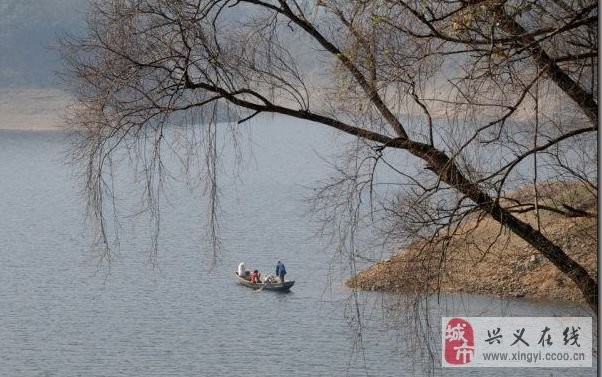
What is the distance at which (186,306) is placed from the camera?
20672 millimetres

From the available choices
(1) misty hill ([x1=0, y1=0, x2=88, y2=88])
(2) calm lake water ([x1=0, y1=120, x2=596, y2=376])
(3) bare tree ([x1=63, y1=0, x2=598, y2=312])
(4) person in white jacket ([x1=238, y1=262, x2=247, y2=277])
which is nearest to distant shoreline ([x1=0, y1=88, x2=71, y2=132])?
(1) misty hill ([x1=0, y1=0, x2=88, y2=88])

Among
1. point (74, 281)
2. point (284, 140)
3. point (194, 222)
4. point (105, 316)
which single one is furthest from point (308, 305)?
point (284, 140)

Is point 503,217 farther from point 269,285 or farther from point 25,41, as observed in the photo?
point 25,41

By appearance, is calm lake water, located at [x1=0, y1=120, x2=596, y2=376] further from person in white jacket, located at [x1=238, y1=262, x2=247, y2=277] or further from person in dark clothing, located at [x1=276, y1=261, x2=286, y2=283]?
person in dark clothing, located at [x1=276, y1=261, x2=286, y2=283]

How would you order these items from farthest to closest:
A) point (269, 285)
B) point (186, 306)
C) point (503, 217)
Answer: point (269, 285) → point (186, 306) → point (503, 217)

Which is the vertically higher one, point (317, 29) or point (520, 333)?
point (317, 29)

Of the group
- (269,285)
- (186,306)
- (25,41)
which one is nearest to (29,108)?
(25,41)

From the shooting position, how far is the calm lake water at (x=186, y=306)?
16.2 metres

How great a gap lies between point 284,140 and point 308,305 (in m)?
28.7

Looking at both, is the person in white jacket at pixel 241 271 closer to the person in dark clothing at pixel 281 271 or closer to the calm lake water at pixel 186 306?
the calm lake water at pixel 186 306

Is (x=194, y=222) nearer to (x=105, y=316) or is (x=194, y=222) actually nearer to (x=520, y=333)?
(x=105, y=316)

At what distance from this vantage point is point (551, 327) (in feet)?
21.2

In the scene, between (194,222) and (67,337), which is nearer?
(67,337)

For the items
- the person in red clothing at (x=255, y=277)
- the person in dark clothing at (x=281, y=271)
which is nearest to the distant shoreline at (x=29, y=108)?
the person in red clothing at (x=255, y=277)
